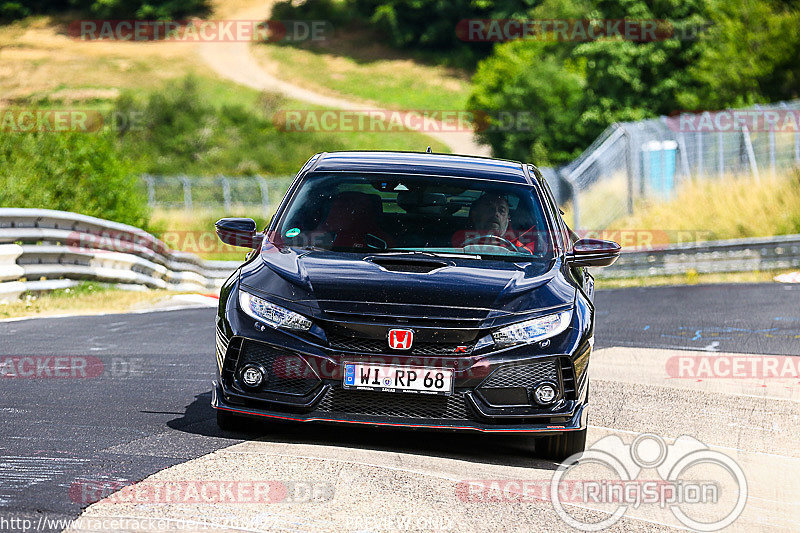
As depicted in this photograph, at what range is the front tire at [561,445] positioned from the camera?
6637 millimetres

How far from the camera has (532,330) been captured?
639 centimetres

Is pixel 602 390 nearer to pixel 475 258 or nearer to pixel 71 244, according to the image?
pixel 475 258

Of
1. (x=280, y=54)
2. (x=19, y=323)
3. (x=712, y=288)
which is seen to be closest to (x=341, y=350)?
(x=19, y=323)

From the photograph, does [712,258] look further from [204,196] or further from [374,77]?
[374,77]

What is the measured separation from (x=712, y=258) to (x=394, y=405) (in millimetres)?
15310

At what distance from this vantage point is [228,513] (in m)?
5.13

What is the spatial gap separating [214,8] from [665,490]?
111 m
